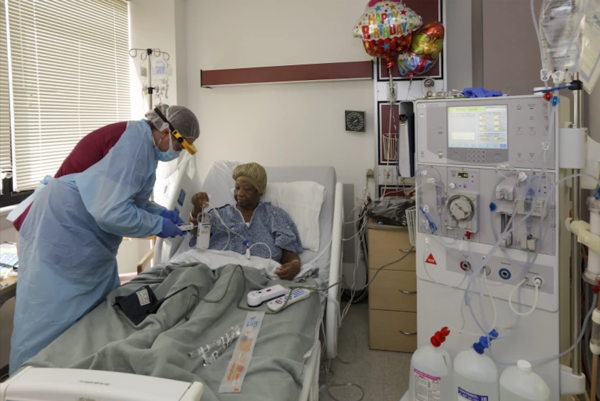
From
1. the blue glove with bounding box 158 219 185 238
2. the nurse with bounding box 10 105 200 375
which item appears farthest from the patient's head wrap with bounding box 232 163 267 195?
the nurse with bounding box 10 105 200 375

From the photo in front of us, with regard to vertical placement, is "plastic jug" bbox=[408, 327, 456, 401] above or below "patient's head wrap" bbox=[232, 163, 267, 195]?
below

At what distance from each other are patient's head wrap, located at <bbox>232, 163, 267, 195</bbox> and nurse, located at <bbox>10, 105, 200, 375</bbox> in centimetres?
78

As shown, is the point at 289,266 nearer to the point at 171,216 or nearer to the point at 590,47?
the point at 171,216

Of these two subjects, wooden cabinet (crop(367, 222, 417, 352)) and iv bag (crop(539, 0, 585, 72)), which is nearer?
iv bag (crop(539, 0, 585, 72))

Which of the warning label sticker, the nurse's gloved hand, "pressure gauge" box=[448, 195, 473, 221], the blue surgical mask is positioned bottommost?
the warning label sticker

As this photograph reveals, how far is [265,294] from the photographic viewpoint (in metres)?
1.73

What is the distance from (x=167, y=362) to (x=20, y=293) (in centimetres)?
84

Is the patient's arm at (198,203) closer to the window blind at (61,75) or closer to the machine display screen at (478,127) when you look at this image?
the window blind at (61,75)

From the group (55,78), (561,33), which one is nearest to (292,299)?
(561,33)

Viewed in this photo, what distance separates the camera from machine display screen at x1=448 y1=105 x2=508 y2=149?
1424 mm

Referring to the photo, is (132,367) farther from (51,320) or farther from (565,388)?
(565,388)

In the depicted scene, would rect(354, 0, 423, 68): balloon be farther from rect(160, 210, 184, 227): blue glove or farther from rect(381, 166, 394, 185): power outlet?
rect(160, 210, 184, 227): blue glove

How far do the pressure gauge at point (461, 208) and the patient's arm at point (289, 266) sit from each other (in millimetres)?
921

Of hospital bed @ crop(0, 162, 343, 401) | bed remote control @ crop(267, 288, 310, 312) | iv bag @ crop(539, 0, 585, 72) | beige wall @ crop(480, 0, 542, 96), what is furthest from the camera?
beige wall @ crop(480, 0, 542, 96)
